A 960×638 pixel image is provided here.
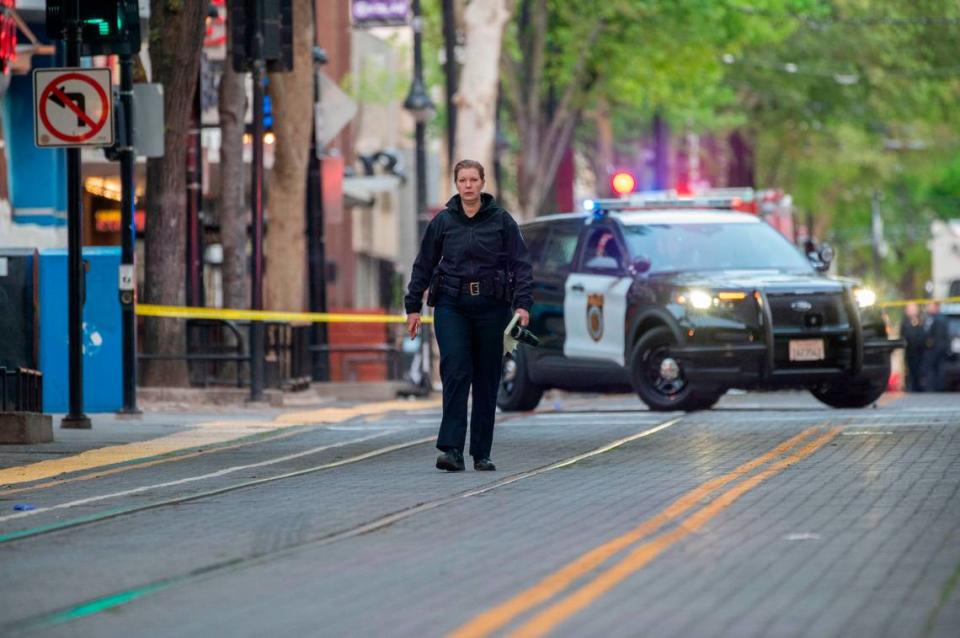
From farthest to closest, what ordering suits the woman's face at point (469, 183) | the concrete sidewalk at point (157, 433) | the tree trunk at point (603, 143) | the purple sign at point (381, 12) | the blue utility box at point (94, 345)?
the tree trunk at point (603, 143)
the purple sign at point (381, 12)
the blue utility box at point (94, 345)
the concrete sidewalk at point (157, 433)
the woman's face at point (469, 183)

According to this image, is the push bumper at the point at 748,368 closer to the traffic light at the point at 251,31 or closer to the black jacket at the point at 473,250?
the traffic light at the point at 251,31

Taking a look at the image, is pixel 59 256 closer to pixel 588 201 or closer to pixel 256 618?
pixel 588 201

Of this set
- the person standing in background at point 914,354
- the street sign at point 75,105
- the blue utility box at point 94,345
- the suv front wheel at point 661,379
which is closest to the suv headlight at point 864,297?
the suv front wheel at point 661,379

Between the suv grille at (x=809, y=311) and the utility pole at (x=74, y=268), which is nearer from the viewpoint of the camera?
the utility pole at (x=74, y=268)

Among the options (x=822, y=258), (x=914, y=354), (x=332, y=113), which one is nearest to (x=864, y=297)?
(x=822, y=258)

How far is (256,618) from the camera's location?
27.9 feet

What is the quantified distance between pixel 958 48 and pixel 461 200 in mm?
37489

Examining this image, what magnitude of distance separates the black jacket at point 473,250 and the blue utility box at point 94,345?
7.95 metres

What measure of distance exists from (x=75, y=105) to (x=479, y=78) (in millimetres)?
17913

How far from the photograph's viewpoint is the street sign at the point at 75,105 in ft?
64.8

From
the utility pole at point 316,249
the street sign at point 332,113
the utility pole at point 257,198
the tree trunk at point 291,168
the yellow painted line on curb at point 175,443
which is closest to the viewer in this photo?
the yellow painted line on curb at point 175,443

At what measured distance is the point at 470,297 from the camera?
1490 cm

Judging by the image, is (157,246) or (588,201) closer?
(588,201)

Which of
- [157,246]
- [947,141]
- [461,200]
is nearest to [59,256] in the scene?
[157,246]
